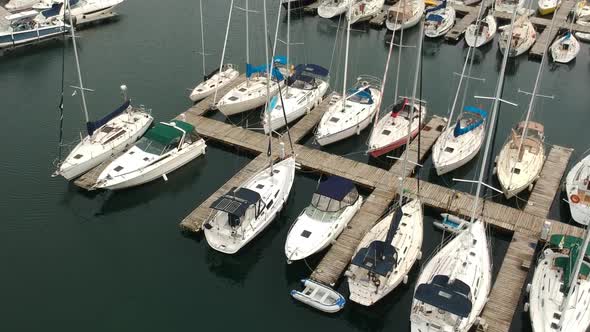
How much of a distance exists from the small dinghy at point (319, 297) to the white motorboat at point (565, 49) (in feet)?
151

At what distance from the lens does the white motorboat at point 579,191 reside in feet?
135

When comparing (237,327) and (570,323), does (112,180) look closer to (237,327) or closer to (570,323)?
(237,327)

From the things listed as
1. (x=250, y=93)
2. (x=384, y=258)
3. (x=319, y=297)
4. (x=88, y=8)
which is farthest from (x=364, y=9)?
(x=319, y=297)

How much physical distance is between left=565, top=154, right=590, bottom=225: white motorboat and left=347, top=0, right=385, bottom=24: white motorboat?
128ft

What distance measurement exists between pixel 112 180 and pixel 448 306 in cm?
2622

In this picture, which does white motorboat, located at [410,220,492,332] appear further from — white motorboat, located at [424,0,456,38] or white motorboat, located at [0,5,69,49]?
white motorboat, located at [0,5,69,49]

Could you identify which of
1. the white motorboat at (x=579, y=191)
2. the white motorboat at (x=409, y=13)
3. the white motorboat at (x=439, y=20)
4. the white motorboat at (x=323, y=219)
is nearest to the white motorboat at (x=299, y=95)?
the white motorboat at (x=323, y=219)

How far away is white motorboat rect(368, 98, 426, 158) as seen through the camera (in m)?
47.8

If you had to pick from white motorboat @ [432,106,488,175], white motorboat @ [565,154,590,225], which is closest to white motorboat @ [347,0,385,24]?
white motorboat @ [432,106,488,175]

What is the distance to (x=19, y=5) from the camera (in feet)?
260

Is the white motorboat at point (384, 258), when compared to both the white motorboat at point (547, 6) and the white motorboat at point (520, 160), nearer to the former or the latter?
the white motorboat at point (520, 160)

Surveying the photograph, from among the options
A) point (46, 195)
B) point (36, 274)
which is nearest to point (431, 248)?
point (36, 274)

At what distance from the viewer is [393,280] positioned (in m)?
34.4

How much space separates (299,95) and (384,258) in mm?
23835
